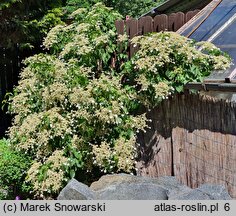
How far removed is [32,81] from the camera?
668cm

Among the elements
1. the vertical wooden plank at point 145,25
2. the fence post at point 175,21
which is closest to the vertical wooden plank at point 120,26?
the vertical wooden plank at point 145,25

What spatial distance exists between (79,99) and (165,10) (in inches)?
166

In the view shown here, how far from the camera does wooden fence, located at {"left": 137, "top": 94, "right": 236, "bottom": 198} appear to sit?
18.1 feet

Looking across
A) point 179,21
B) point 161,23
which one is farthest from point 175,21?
point 161,23

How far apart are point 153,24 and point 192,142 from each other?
2.08 meters

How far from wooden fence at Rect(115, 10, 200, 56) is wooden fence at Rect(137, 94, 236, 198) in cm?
133

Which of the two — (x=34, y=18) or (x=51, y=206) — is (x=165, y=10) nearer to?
(x=34, y=18)

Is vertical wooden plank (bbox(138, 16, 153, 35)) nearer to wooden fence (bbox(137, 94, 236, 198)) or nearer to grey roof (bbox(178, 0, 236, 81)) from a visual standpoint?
grey roof (bbox(178, 0, 236, 81))

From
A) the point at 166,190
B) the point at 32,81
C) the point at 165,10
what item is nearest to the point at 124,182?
the point at 166,190

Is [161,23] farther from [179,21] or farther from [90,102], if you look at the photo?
[90,102]

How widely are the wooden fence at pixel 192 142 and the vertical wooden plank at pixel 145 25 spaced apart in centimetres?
137

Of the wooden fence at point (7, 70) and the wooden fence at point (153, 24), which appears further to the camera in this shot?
the wooden fence at point (7, 70)

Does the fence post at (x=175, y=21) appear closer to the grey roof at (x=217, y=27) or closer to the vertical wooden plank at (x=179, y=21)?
the vertical wooden plank at (x=179, y=21)

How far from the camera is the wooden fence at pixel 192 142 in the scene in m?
5.50
